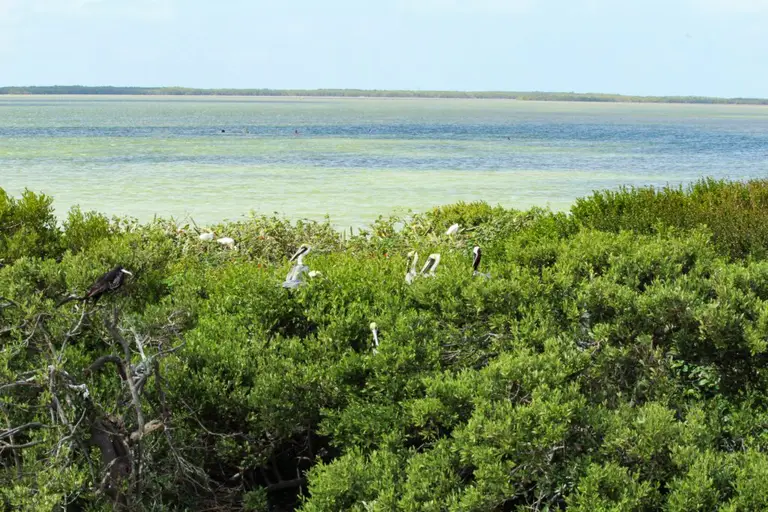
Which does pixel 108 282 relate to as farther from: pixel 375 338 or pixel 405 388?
pixel 405 388

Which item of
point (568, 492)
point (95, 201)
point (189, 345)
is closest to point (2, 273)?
point (189, 345)

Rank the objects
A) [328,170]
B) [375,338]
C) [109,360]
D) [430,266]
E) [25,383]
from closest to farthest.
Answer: [25,383] → [109,360] → [375,338] → [430,266] → [328,170]

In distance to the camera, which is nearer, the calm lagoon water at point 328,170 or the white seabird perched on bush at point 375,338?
the white seabird perched on bush at point 375,338

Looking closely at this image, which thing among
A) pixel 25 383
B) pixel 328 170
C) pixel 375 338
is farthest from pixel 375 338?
pixel 328 170

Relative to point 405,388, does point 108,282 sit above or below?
above

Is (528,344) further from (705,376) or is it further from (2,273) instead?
(2,273)

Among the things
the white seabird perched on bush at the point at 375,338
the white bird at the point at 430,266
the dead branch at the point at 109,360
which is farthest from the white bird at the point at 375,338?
the dead branch at the point at 109,360

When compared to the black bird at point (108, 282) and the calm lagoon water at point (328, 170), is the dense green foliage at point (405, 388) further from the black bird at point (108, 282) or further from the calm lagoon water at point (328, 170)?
the calm lagoon water at point (328, 170)

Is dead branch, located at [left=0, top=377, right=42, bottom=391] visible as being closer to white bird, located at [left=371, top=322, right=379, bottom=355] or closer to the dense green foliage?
the dense green foliage

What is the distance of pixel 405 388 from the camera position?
4.99m

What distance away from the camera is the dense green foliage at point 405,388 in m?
4.17

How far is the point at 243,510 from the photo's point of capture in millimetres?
5223

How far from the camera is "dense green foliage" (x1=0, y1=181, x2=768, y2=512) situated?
4.17 metres

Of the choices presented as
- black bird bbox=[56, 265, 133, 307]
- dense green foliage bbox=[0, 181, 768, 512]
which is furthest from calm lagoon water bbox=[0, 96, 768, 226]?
black bird bbox=[56, 265, 133, 307]
